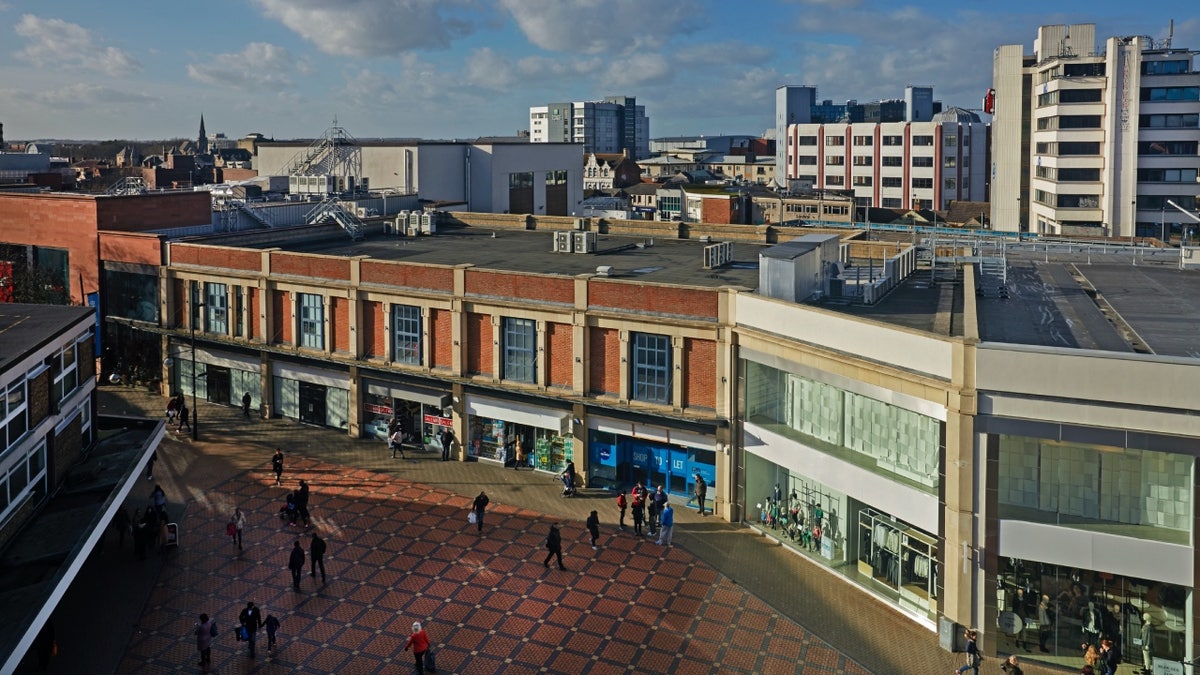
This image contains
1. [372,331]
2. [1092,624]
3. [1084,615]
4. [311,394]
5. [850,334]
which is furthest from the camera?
[311,394]

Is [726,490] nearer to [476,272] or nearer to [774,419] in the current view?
[774,419]

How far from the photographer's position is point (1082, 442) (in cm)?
2373

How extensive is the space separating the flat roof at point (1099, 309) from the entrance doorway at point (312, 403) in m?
27.7

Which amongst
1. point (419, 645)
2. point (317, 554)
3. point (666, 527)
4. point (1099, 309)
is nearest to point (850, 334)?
point (666, 527)

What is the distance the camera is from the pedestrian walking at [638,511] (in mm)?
32625

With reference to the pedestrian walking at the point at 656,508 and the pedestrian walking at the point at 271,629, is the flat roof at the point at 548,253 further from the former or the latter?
the pedestrian walking at the point at 271,629

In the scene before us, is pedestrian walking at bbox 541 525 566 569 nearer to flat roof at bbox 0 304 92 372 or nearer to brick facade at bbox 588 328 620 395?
brick facade at bbox 588 328 620 395

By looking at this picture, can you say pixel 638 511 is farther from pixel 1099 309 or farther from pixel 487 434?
pixel 1099 309

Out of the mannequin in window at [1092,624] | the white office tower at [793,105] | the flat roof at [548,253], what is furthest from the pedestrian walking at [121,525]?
the white office tower at [793,105]

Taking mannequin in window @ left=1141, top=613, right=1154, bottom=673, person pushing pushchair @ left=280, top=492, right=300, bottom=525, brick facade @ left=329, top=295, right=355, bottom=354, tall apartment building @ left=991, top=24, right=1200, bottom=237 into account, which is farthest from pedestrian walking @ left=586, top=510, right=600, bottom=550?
tall apartment building @ left=991, top=24, right=1200, bottom=237

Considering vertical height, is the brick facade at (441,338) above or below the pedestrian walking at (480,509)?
above

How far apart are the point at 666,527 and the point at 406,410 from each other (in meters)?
14.9

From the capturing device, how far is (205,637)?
2406cm

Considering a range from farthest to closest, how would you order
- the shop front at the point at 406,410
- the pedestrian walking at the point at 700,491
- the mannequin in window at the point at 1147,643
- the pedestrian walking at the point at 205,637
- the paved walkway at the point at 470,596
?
the shop front at the point at 406,410 < the pedestrian walking at the point at 700,491 < the paved walkway at the point at 470,596 < the pedestrian walking at the point at 205,637 < the mannequin in window at the point at 1147,643
